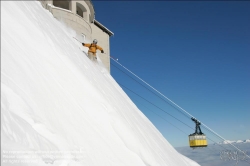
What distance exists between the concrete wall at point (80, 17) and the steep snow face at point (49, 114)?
365 inches

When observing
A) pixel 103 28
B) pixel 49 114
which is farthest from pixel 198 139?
pixel 103 28

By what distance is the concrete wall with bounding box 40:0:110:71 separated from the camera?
14763 mm

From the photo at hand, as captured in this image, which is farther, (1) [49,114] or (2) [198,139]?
(2) [198,139]

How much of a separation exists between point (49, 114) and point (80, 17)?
46.1 ft

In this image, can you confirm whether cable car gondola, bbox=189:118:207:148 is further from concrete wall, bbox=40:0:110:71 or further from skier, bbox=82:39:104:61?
concrete wall, bbox=40:0:110:71

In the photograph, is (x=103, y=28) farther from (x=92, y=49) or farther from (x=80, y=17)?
(x=92, y=49)

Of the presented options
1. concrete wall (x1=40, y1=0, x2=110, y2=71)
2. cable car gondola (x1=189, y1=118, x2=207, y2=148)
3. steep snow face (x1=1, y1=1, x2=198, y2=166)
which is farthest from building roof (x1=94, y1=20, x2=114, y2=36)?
steep snow face (x1=1, y1=1, x2=198, y2=166)

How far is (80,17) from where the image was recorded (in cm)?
1595

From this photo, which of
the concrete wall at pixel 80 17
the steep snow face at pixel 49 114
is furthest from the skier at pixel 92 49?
the concrete wall at pixel 80 17

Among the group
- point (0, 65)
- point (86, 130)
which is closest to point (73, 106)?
point (86, 130)

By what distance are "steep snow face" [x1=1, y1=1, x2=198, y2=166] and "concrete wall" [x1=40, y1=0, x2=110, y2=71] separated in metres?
9.28

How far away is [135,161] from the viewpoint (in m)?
4.41

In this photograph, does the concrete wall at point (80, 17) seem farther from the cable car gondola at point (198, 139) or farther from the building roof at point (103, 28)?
the cable car gondola at point (198, 139)

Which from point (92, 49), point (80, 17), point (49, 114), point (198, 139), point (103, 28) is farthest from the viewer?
point (103, 28)
